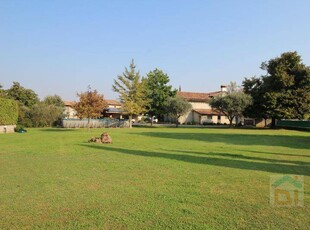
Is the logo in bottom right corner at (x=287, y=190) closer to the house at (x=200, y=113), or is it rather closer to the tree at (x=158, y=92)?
the tree at (x=158, y=92)

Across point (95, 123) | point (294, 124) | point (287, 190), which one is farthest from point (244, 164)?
point (294, 124)

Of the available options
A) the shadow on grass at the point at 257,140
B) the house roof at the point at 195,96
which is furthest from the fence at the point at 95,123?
the shadow on grass at the point at 257,140

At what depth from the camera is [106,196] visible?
5.80 metres

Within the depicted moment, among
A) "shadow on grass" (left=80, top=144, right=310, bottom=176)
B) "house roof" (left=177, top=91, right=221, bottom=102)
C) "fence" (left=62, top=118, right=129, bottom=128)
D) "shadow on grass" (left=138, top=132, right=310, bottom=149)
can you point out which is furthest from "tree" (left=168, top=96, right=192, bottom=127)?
"shadow on grass" (left=80, top=144, right=310, bottom=176)

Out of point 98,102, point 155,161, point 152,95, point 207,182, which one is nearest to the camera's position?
point 207,182

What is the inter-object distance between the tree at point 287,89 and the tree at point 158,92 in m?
17.8

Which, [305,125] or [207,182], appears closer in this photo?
[207,182]

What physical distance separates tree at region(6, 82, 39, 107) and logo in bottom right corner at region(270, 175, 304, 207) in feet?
175

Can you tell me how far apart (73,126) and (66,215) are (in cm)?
4098

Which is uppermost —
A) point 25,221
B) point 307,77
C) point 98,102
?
point 307,77

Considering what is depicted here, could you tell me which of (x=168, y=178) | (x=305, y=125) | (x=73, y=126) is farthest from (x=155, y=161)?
(x=305, y=125)

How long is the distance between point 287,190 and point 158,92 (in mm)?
46331

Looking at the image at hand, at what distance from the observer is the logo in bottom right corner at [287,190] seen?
550 centimetres

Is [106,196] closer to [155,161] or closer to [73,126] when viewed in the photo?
[155,161]
